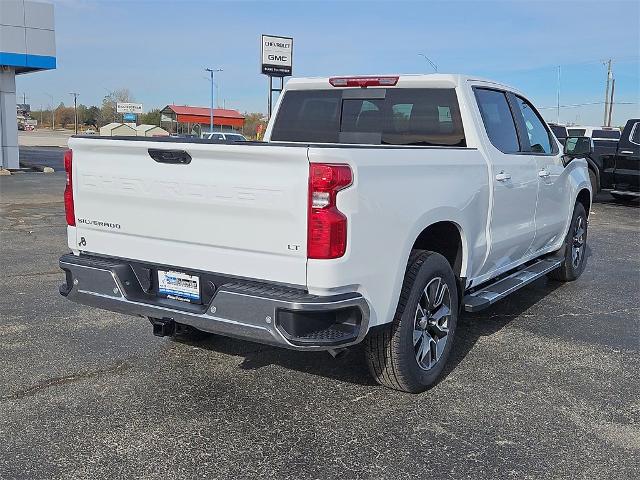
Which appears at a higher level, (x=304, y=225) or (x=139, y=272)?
(x=304, y=225)

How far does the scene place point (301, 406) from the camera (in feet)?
12.9

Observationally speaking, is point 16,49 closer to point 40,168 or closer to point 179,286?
point 40,168

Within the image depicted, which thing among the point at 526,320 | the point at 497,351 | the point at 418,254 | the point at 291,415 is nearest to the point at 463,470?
the point at 291,415

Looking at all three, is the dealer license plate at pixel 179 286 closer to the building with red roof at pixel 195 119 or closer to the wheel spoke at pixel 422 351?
the wheel spoke at pixel 422 351

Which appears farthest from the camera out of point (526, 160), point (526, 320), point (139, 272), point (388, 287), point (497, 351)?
point (526, 320)

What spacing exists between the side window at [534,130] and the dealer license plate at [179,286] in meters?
3.48

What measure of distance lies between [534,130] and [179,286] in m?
3.84

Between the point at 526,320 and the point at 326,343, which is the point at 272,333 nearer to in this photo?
the point at 326,343

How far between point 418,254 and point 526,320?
2353 millimetres

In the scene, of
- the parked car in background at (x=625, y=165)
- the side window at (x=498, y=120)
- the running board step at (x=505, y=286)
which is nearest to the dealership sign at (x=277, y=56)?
the parked car in background at (x=625, y=165)

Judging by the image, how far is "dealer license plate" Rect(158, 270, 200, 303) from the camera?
3.68 metres

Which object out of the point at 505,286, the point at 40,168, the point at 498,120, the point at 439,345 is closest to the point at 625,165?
the point at 498,120

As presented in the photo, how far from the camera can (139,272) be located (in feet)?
12.9

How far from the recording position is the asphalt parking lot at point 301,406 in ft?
10.8
